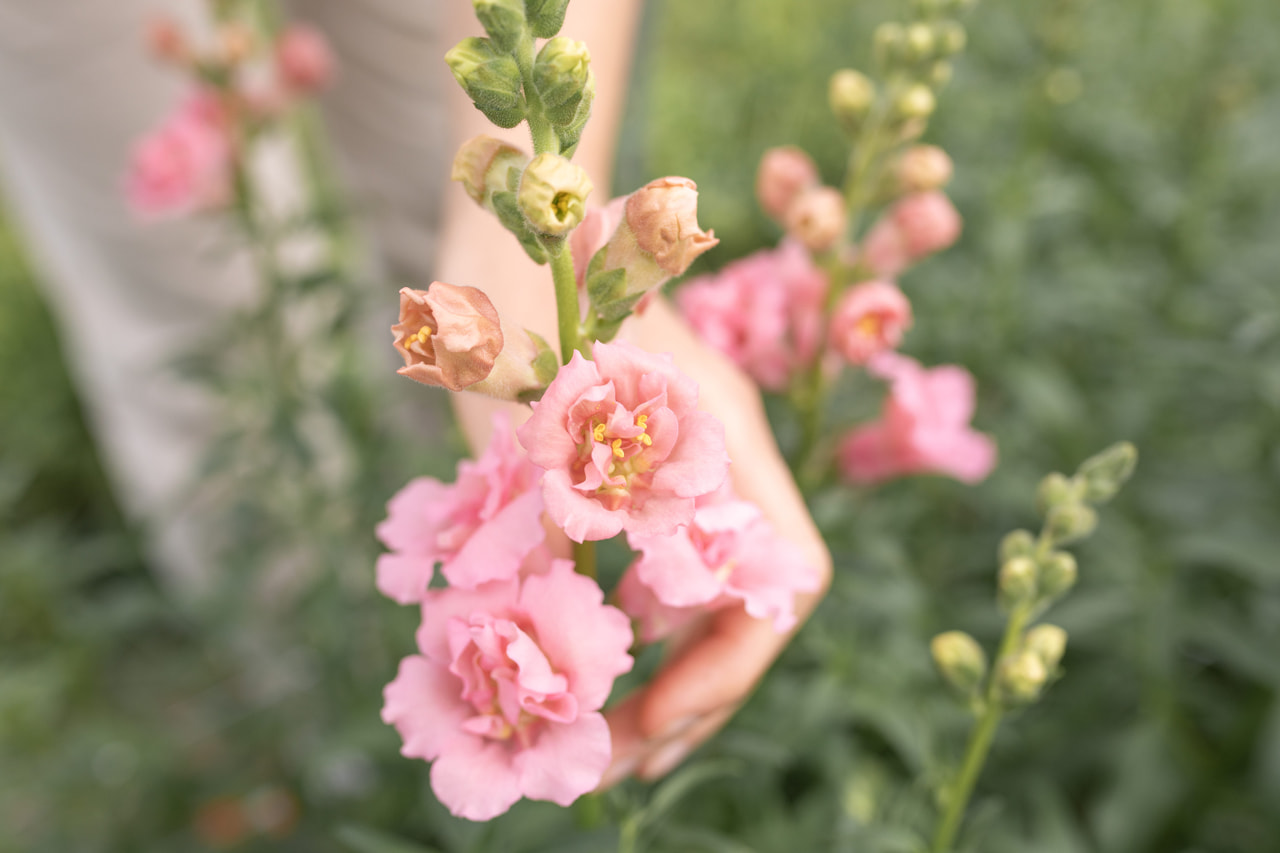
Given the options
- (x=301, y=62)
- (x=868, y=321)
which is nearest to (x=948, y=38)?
(x=868, y=321)

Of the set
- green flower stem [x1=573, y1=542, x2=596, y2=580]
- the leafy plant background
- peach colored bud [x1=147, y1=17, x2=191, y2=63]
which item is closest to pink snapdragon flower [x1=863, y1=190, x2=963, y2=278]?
the leafy plant background

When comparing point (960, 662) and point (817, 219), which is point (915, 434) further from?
point (960, 662)

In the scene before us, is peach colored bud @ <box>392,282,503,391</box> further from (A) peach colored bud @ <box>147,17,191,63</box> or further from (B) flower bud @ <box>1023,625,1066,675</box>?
(A) peach colored bud @ <box>147,17,191,63</box>

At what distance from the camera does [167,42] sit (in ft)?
7.58

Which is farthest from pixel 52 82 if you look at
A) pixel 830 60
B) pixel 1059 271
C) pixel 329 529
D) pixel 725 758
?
pixel 830 60

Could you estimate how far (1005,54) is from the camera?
320cm

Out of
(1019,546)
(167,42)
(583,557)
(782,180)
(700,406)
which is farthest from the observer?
(167,42)

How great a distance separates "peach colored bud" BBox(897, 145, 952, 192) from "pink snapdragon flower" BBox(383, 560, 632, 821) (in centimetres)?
105

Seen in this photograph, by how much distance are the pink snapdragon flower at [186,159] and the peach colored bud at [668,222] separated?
73.0 inches

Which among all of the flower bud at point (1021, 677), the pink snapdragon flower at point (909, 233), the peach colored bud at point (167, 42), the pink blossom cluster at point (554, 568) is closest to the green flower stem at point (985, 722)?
the flower bud at point (1021, 677)

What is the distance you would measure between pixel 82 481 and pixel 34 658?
1.11 meters

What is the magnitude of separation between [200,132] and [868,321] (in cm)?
177

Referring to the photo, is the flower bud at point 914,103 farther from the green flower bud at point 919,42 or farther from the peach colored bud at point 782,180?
the peach colored bud at point 782,180

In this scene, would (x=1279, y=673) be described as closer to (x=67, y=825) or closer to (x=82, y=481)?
(x=67, y=825)
